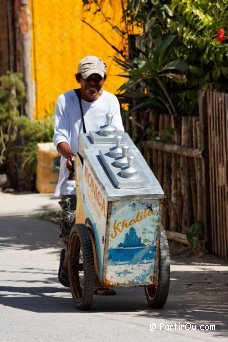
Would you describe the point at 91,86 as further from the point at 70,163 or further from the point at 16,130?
the point at 16,130

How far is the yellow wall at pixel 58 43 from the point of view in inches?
644

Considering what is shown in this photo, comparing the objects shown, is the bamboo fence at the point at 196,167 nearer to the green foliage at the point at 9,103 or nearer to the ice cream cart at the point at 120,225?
the ice cream cart at the point at 120,225

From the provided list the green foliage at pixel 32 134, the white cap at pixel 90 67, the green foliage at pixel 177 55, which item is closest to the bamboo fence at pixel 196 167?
the green foliage at pixel 177 55

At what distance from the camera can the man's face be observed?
27.8 feet

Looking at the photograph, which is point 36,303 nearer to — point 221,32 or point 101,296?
point 101,296

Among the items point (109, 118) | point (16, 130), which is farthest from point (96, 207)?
point (16, 130)

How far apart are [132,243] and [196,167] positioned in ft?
11.1

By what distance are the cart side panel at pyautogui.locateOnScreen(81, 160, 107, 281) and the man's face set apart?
2.23 feet

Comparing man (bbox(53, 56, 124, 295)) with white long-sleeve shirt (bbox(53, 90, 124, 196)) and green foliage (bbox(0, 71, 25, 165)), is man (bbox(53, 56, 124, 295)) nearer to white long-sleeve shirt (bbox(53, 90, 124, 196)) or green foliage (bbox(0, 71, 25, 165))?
white long-sleeve shirt (bbox(53, 90, 124, 196))

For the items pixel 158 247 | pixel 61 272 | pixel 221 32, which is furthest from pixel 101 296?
pixel 221 32

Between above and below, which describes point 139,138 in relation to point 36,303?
above

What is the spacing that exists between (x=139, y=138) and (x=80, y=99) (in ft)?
11.3

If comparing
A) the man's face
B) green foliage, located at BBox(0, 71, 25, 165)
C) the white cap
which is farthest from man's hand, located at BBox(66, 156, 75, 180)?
green foliage, located at BBox(0, 71, 25, 165)

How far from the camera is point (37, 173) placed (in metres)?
15.9
